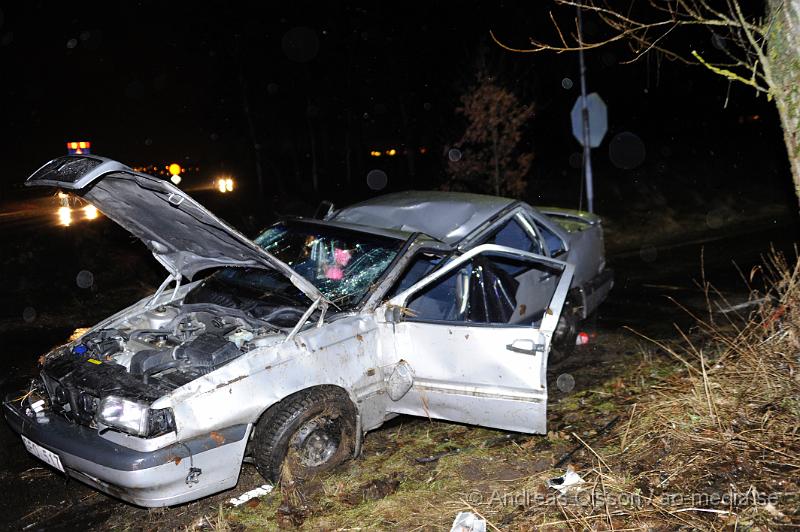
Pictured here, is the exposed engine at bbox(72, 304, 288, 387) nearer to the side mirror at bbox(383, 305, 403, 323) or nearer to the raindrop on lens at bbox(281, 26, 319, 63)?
the side mirror at bbox(383, 305, 403, 323)

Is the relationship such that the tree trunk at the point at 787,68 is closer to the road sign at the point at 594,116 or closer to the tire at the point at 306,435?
the tire at the point at 306,435

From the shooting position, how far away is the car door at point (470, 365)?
4.20 meters

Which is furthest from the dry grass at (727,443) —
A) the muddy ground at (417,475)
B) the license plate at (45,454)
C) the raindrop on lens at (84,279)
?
the raindrop on lens at (84,279)

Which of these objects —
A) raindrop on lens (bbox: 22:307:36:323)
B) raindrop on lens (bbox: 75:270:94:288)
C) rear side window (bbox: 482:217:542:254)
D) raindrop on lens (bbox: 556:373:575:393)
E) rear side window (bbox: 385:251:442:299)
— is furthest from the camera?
raindrop on lens (bbox: 75:270:94:288)

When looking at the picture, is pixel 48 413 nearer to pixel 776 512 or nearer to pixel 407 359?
pixel 407 359

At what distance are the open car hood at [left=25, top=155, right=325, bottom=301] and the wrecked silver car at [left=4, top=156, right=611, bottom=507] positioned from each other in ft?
0.05

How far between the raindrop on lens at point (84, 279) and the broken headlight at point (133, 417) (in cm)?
691

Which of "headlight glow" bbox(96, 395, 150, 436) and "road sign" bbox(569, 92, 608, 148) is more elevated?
"road sign" bbox(569, 92, 608, 148)

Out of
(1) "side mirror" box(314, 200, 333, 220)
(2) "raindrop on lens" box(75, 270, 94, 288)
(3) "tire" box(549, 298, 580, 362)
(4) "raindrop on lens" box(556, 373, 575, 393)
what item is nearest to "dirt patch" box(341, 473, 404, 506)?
(4) "raindrop on lens" box(556, 373, 575, 393)

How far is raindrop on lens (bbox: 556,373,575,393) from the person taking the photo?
5691 mm

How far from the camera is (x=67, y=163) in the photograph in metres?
3.81

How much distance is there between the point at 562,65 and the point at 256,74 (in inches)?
403

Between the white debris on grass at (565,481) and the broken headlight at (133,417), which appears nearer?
the broken headlight at (133,417)

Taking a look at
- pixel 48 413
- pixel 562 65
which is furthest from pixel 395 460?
pixel 562 65
